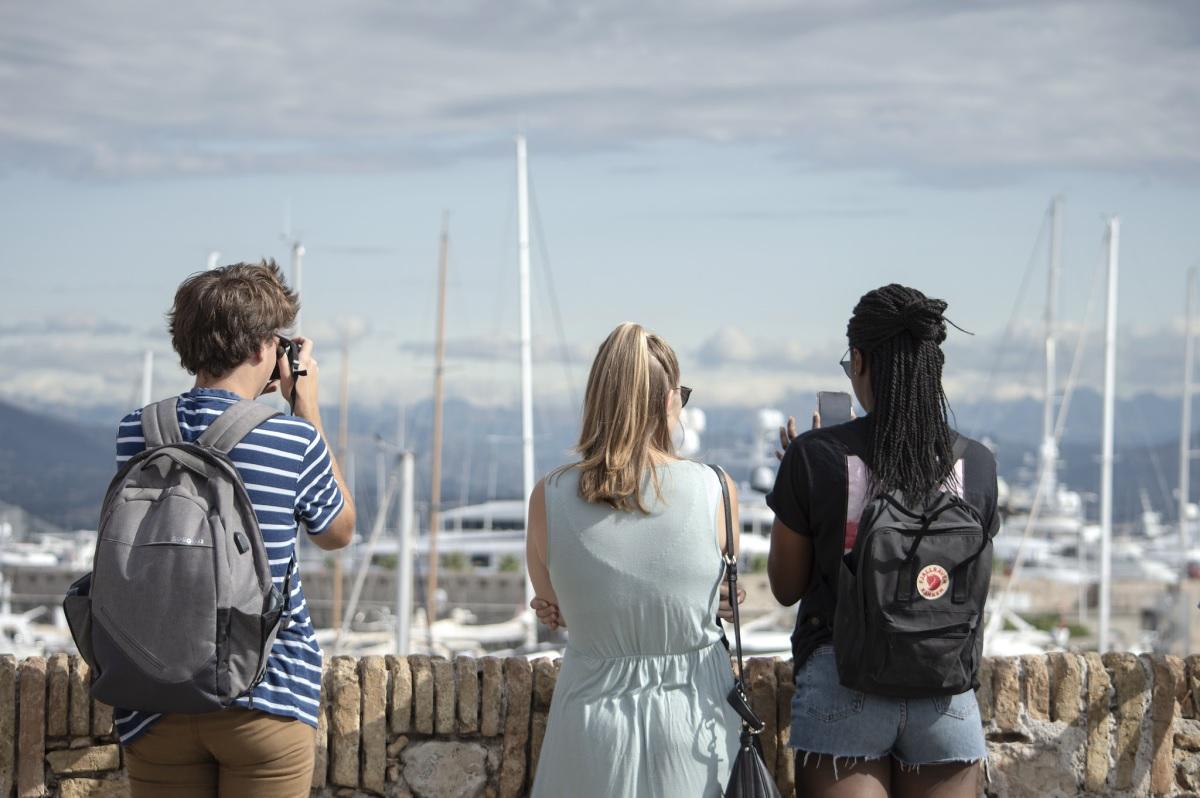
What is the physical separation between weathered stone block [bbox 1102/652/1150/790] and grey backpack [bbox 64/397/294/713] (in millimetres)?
2960

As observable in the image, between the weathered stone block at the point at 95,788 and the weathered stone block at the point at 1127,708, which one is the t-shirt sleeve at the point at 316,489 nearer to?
the weathered stone block at the point at 95,788

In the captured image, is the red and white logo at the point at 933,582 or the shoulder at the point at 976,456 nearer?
the red and white logo at the point at 933,582

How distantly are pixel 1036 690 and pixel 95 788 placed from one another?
311 centimetres

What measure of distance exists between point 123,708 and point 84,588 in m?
0.30

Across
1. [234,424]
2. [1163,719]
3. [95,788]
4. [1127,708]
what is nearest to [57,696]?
[95,788]

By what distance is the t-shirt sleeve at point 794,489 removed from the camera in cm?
333

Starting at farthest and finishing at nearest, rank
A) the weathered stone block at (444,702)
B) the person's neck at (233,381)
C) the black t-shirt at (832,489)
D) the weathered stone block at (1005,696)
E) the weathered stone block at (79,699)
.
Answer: the weathered stone block at (1005,696), the weathered stone block at (444,702), the weathered stone block at (79,699), the black t-shirt at (832,489), the person's neck at (233,381)

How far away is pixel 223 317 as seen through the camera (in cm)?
314

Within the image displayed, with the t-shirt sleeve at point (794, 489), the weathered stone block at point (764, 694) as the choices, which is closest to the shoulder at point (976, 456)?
the t-shirt sleeve at point (794, 489)

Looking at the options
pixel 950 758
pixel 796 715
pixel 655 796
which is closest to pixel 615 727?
pixel 655 796

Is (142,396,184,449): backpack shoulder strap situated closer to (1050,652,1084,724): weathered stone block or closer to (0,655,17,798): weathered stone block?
(0,655,17,798): weathered stone block

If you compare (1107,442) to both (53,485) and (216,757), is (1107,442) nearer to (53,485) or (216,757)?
(216,757)

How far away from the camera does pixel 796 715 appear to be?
3.48m

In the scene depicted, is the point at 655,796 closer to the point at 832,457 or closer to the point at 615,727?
the point at 615,727
